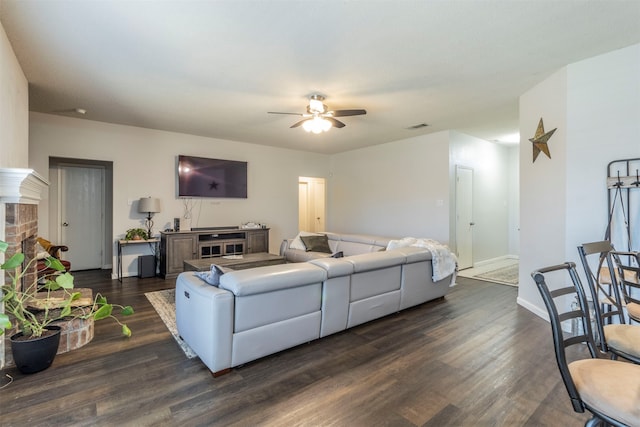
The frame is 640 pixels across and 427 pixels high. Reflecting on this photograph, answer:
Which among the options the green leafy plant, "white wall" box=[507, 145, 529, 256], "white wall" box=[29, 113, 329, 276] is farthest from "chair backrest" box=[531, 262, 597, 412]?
"white wall" box=[507, 145, 529, 256]

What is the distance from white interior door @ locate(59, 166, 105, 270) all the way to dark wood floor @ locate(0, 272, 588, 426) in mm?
3526

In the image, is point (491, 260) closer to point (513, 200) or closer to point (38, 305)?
point (513, 200)

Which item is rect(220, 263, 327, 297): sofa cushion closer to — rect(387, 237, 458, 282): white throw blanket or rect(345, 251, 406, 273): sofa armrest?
rect(345, 251, 406, 273): sofa armrest

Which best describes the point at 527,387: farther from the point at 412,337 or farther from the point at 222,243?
the point at 222,243

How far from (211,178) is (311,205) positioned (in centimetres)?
343

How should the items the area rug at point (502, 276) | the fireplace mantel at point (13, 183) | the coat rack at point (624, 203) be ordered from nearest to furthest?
1. the fireplace mantel at point (13, 183)
2. the coat rack at point (624, 203)
3. the area rug at point (502, 276)

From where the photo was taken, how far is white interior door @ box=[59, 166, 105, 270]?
18.4 ft

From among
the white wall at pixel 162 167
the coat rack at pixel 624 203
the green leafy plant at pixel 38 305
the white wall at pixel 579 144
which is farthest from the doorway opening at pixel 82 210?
the coat rack at pixel 624 203

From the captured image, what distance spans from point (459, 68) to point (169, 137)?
4.91 metres

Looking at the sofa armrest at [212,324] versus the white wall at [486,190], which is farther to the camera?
the white wall at [486,190]

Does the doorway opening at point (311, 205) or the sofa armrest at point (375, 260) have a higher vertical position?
the doorway opening at point (311, 205)

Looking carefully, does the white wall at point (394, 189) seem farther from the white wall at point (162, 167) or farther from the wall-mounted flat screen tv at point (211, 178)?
the wall-mounted flat screen tv at point (211, 178)

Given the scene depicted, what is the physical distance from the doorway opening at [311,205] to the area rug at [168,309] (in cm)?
466

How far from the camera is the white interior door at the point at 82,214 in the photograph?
5594 millimetres
